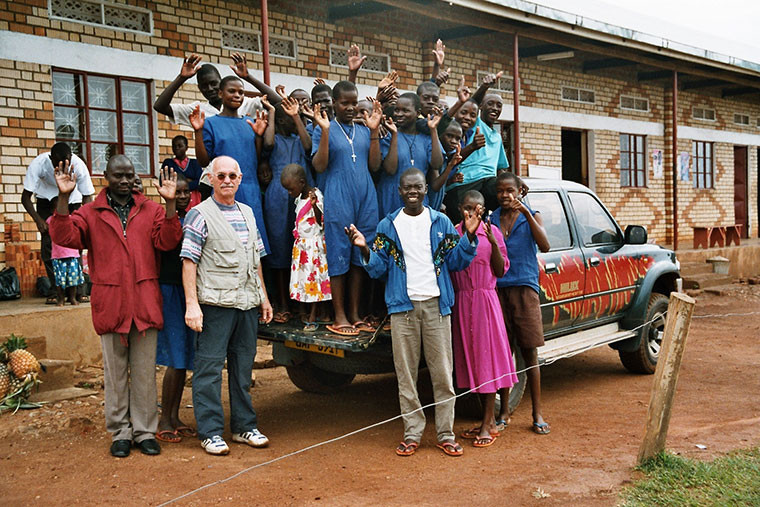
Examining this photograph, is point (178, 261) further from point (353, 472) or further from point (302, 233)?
point (353, 472)

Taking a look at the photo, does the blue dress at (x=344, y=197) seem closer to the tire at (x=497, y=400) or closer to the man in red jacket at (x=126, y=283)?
the man in red jacket at (x=126, y=283)

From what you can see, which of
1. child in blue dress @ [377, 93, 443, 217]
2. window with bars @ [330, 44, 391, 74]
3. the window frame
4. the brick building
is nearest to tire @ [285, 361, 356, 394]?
child in blue dress @ [377, 93, 443, 217]

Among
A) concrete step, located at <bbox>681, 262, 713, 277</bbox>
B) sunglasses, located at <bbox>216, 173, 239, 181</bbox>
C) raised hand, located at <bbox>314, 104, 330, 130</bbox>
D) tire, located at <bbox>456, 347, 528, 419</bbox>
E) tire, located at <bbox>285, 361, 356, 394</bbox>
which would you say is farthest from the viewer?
concrete step, located at <bbox>681, 262, 713, 277</bbox>

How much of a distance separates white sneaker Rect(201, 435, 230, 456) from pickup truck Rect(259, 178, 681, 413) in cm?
74

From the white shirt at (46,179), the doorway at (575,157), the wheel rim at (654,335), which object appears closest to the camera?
the wheel rim at (654,335)

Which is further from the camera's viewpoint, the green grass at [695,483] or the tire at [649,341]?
the tire at [649,341]

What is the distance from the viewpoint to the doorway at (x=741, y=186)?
1962 centimetres

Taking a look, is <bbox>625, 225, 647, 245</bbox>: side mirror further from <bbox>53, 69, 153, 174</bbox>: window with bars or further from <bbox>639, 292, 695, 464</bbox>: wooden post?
<bbox>53, 69, 153, 174</bbox>: window with bars

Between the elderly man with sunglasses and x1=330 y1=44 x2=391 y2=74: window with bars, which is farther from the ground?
x1=330 y1=44 x2=391 y2=74: window with bars

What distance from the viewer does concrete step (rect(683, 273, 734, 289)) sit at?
1306cm

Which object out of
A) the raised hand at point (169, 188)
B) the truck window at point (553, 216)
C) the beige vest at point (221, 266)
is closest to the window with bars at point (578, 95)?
the truck window at point (553, 216)

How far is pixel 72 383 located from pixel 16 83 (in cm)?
332

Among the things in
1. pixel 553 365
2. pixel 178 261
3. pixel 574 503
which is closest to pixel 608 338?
pixel 553 365

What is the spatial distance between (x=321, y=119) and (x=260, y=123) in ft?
1.58
